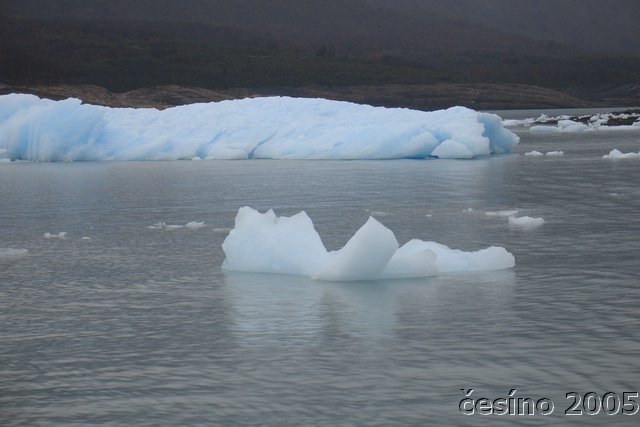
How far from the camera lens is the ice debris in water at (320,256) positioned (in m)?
9.73

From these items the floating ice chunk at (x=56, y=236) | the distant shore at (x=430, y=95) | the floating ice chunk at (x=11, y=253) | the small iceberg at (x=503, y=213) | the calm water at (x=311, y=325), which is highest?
the distant shore at (x=430, y=95)

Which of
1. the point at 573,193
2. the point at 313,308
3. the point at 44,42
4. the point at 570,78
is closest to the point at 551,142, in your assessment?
the point at 573,193

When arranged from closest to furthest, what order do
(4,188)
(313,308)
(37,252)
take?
(313,308), (37,252), (4,188)

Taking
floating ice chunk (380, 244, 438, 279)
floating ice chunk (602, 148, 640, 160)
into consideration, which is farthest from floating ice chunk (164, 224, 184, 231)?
floating ice chunk (602, 148, 640, 160)

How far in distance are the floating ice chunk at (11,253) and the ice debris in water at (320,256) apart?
2.84 metres

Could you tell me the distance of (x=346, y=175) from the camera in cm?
2261

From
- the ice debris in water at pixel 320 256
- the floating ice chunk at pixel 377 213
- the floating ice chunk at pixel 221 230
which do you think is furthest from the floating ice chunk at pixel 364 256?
the floating ice chunk at pixel 377 213

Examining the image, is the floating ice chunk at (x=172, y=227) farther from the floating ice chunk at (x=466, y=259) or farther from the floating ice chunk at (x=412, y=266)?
the floating ice chunk at (x=412, y=266)

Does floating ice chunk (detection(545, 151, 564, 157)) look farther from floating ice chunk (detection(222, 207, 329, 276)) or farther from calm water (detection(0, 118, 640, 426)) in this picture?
floating ice chunk (detection(222, 207, 329, 276))

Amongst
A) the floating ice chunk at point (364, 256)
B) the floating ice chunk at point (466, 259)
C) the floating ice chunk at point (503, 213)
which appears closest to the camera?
the floating ice chunk at point (364, 256)

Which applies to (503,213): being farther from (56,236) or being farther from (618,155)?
(618,155)

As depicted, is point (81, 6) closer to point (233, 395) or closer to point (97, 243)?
point (97, 243)

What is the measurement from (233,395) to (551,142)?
3185 centimetres

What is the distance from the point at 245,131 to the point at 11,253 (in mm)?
16728
